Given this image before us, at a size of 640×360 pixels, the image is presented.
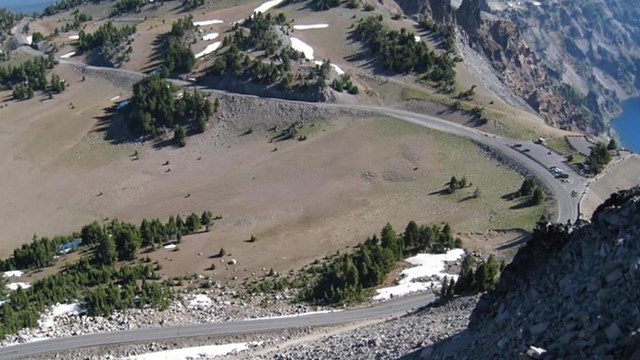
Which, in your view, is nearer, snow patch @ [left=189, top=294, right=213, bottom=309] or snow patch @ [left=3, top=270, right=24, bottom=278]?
snow patch @ [left=189, top=294, right=213, bottom=309]

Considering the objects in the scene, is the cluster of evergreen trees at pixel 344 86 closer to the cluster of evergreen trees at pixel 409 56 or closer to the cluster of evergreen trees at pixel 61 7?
the cluster of evergreen trees at pixel 409 56

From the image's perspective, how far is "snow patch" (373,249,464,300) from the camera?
47.4 meters

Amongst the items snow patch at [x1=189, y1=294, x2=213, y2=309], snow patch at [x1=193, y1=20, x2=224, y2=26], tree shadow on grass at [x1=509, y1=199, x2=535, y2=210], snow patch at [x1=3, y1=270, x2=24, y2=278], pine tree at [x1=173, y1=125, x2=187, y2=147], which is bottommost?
tree shadow on grass at [x1=509, y1=199, x2=535, y2=210]

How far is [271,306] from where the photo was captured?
4647cm

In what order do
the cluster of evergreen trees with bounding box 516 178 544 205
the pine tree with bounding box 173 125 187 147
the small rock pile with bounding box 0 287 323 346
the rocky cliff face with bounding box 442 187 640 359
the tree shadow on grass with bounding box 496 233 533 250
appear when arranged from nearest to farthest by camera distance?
the rocky cliff face with bounding box 442 187 640 359
the small rock pile with bounding box 0 287 323 346
the tree shadow on grass with bounding box 496 233 533 250
the cluster of evergreen trees with bounding box 516 178 544 205
the pine tree with bounding box 173 125 187 147

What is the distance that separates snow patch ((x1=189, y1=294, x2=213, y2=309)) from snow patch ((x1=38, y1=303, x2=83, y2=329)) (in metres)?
7.92

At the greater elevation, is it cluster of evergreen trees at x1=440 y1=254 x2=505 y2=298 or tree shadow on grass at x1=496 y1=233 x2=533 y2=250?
cluster of evergreen trees at x1=440 y1=254 x2=505 y2=298

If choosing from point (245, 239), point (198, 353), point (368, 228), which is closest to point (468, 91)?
point (368, 228)

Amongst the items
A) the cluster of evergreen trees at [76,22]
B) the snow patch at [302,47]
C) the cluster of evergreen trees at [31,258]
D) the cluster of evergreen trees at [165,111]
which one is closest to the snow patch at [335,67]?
the snow patch at [302,47]

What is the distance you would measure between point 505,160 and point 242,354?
46420 millimetres

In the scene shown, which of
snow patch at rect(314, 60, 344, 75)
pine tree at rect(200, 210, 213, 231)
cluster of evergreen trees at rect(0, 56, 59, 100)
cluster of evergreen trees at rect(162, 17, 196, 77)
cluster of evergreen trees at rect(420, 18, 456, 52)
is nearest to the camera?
pine tree at rect(200, 210, 213, 231)

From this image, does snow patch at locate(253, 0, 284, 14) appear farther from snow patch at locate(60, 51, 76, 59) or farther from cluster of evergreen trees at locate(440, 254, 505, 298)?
cluster of evergreen trees at locate(440, 254, 505, 298)

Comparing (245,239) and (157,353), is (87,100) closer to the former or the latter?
(245,239)

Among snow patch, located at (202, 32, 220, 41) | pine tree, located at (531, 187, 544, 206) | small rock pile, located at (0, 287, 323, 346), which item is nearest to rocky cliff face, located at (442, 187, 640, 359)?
small rock pile, located at (0, 287, 323, 346)
